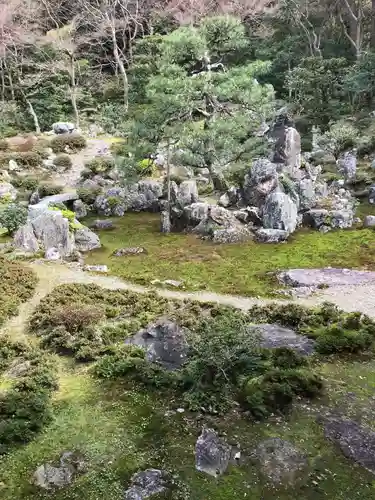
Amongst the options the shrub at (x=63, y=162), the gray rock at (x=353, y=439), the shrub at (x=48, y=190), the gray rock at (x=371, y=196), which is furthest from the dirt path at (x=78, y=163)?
the gray rock at (x=353, y=439)

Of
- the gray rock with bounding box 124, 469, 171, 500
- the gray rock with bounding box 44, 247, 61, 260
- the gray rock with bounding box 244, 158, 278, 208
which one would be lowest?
the gray rock with bounding box 124, 469, 171, 500

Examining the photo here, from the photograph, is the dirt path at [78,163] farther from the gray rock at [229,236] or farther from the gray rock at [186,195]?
the gray rock at [229,236]

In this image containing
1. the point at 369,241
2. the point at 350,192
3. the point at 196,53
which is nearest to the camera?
the point at 369,241

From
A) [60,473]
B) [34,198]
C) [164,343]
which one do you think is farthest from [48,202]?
[60,473]

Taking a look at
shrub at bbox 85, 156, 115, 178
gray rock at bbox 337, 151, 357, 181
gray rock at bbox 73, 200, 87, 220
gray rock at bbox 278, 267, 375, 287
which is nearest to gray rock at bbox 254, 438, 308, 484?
gray rock at bbox 278, 267, 375, 287

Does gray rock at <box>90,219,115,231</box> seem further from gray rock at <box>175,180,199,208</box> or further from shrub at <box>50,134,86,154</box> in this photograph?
shrub at <box>50,134,86,154</box>

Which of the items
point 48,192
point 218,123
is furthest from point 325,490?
point 48,192

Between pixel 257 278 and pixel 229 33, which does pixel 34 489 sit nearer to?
pixel 257 278
